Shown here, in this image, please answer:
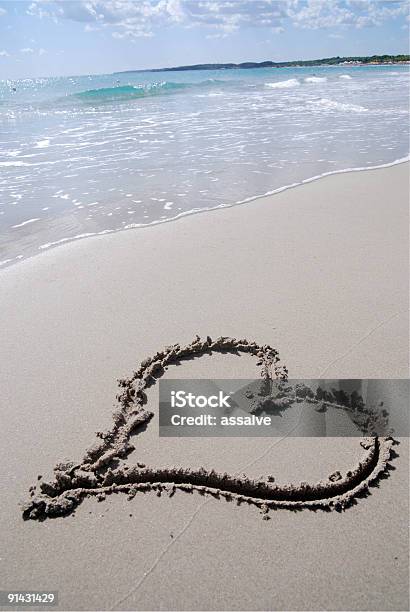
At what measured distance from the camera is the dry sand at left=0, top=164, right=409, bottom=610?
6.73 ft

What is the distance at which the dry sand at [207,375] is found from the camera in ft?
6.73

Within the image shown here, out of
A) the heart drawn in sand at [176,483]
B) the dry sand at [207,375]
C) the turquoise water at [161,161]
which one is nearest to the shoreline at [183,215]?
the turquoise water at [161,161]

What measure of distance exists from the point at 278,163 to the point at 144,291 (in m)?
5.55

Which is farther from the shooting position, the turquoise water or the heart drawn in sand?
the turquoise water

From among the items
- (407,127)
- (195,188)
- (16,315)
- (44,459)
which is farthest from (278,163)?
(44,459)

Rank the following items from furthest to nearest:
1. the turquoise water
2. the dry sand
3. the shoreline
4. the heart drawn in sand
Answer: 1. the turquoise water
2. the shoreline
3. the heart drawn in sand
4. the dry sand

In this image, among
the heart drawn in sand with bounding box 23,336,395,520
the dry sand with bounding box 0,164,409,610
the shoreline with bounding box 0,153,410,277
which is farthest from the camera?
the shoreline with bounding box 0,153,410,277

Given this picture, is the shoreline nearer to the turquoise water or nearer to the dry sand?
the turquoise water

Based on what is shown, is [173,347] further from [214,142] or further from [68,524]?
[214,142]

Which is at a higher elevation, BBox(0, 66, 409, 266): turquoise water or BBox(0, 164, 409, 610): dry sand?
BBox(0, 66, 409, 266): turquoise water

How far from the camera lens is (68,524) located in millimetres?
2289

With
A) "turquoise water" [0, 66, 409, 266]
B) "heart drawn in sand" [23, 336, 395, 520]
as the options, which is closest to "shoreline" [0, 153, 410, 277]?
"turquoise water" [0, 66, 409, 266]

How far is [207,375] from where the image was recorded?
10.9 feet

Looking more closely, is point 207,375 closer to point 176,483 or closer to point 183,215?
point 176,483
